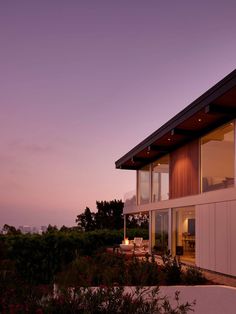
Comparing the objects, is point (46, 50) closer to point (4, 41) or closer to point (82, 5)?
point (4, 41)

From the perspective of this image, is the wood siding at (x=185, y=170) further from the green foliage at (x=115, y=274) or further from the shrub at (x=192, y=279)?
the green foliage at (x=115, y=274)

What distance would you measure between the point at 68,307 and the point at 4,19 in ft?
41.5

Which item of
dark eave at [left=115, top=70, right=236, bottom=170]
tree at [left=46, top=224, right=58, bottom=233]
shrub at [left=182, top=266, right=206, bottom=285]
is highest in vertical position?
dark eave at [left=115, top=70, right=236, bottom=170]

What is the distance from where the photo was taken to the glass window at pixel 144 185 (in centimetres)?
2347

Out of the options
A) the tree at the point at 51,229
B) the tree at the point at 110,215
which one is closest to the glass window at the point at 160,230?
the tree at the point at 51,229

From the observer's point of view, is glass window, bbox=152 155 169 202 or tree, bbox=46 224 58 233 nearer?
tree, bbox=46 224 58 233

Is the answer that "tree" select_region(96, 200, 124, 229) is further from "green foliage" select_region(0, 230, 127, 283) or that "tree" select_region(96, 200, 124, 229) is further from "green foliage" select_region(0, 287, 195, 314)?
"green foliage" select_region(0, 287, 195, 314)

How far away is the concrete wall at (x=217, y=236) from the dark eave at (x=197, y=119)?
2.75 metres

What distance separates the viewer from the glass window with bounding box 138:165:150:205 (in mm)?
23469

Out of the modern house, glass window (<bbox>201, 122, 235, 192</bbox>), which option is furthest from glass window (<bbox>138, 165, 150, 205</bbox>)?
glass window (<bbox>201, 122, 235, 192</bbox>)

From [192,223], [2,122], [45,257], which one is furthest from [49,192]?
[45,257]

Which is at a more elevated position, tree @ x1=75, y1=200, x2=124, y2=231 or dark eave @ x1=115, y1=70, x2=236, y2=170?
dark eave @ x1=115, y1=70, x2=236, y2=170

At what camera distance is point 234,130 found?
13.9m

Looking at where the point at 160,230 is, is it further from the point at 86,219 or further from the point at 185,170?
the point at 86,219
